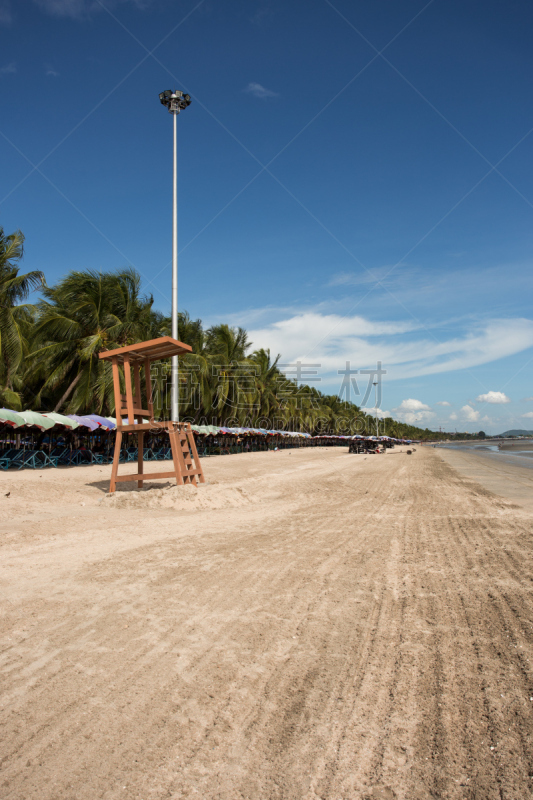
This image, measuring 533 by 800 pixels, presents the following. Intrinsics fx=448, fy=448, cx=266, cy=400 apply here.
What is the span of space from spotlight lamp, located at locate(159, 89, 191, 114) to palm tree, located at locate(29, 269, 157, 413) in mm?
11869

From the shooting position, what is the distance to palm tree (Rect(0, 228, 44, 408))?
22109 millimetres

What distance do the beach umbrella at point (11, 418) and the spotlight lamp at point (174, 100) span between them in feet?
41.3

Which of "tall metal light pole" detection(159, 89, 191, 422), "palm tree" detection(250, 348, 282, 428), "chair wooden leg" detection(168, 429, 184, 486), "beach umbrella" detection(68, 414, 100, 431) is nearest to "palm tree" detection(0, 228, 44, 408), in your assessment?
"beach umbrella" detection(68, 414, 100, 431)

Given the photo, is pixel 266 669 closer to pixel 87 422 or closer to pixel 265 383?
pixel 87 422

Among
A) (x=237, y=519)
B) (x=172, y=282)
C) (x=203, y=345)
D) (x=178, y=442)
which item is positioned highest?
(x=203, y=345)

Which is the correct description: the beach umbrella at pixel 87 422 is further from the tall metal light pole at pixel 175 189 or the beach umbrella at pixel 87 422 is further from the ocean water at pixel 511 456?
the ocean water at pixel 511 456

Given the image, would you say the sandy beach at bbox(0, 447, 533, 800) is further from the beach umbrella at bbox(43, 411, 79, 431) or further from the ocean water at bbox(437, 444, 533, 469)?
the ocean water at bbox(437, 444, 533, 469)

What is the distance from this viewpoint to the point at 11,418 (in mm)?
15758

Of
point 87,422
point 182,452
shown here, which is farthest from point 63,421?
point 182,452

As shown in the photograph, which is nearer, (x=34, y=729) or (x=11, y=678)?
(x=34, y=729)

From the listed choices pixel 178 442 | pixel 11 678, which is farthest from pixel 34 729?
pixel 178 442

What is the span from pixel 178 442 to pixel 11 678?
804cm

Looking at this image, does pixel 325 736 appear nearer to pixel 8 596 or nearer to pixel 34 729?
pixel 34 729

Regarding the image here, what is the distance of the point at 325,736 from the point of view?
2287 millimetres
